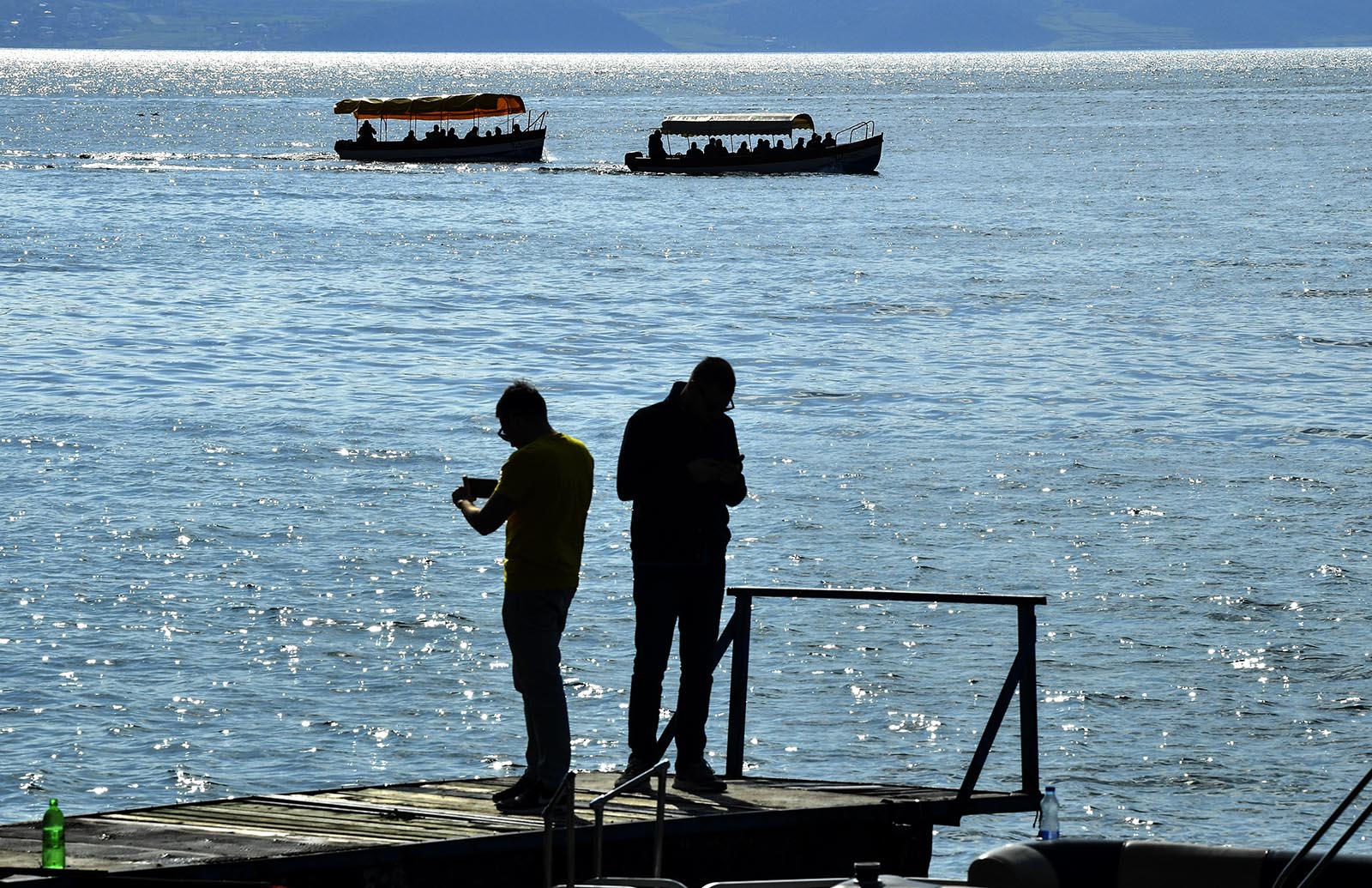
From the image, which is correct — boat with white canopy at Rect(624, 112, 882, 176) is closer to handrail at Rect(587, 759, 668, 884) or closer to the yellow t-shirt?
the yellow t-shirt

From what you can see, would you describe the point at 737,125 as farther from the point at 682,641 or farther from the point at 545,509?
the point at 545,509

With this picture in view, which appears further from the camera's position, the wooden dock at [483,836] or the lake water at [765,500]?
the lake water at [765,500]

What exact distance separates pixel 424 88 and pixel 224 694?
18828 cm

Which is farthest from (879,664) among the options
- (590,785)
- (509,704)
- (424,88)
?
(424,88)

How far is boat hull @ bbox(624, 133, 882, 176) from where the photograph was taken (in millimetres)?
82500

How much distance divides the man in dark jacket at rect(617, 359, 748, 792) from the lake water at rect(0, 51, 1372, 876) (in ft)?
12.1

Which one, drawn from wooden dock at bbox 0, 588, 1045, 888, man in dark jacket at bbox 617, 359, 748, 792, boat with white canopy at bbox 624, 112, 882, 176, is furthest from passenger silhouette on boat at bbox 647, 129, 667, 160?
man in dark jacket at bbox 617, 359, 748, 792

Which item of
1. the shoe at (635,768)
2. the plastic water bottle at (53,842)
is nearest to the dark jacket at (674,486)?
the shoe at (635,768)

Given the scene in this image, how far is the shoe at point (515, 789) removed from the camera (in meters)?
8.66

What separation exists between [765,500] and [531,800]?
1450cm

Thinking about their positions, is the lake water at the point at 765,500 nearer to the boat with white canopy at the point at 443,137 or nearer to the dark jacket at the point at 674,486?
the dark jacket at the point at 674,486

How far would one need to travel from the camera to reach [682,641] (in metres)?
8.98

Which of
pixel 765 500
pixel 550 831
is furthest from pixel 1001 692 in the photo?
pixel 765 500

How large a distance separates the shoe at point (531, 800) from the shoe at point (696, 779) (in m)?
0.76
